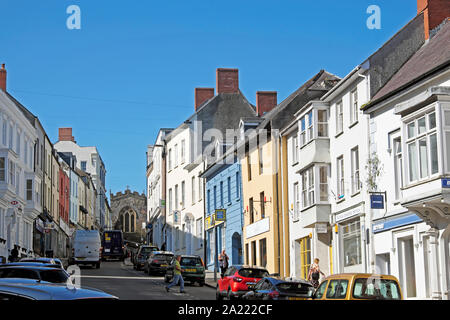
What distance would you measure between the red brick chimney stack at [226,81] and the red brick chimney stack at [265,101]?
4.36 m

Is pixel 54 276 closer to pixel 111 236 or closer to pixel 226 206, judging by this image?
pixel 226 206

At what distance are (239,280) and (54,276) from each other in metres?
10.1

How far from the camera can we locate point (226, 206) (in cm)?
4603

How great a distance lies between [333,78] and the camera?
1598 inches

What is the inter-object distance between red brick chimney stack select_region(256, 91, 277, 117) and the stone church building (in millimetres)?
73009

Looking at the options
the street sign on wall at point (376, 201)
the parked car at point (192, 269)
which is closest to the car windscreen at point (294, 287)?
the street sign on wall at point (376, 201)

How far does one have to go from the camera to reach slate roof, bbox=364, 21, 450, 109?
23.8m

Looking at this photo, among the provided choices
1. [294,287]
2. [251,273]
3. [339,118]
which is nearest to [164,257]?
[339,118]

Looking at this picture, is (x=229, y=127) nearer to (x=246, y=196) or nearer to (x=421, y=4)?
(x=246, y=196)

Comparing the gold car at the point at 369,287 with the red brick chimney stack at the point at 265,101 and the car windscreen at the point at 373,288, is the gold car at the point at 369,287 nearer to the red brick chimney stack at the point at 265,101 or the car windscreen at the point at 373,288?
the car windscreen at the point at 373,288

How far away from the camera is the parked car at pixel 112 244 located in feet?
221

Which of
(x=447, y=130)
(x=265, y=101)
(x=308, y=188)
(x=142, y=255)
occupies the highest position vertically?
(x=265, y=101)

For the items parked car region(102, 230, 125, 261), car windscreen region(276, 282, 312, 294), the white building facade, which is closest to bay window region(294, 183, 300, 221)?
car windscreen region(276, 282, 312, 294)
